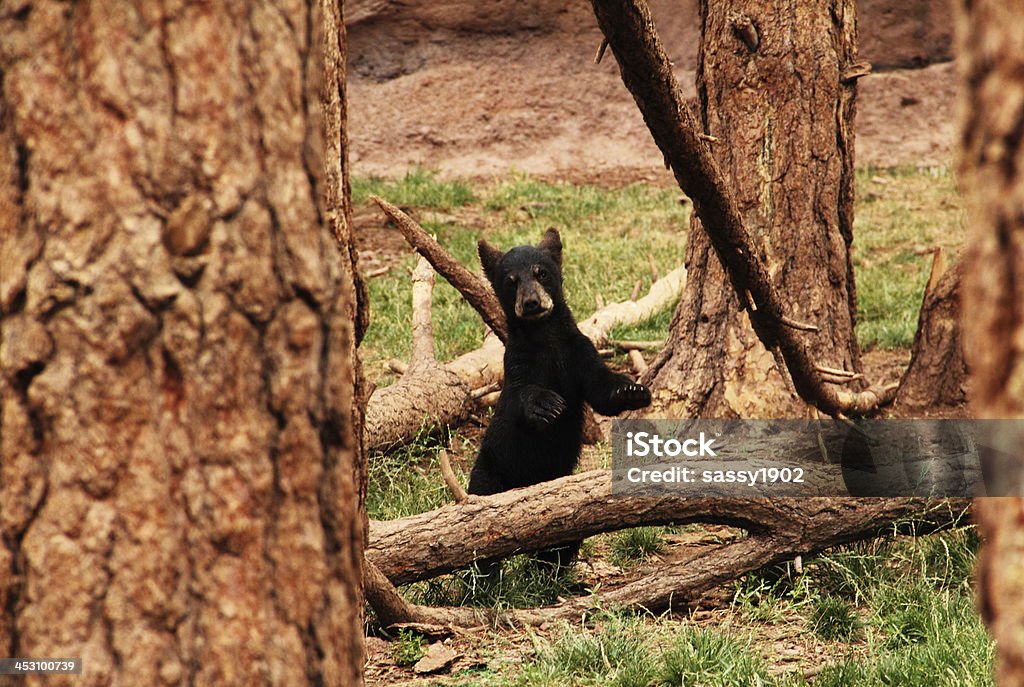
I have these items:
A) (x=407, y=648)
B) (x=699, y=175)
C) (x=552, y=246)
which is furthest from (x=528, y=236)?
(x=407, y=648)

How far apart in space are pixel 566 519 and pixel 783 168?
8.01 feet

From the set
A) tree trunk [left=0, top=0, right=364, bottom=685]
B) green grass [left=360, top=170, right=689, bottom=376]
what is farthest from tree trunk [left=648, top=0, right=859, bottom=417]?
tree trunk [left=0, top=0, right=364, bottom=685]

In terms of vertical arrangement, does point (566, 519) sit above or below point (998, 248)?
below

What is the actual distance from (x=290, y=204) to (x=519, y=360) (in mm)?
3934

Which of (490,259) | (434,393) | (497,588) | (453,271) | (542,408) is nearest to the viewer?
(497,588)

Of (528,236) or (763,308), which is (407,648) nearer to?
(763,308)

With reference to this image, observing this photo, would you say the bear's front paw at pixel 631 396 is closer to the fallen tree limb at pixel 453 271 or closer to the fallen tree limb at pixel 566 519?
the fallen tree limb at pixel 566 519

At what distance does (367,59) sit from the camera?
614 inches

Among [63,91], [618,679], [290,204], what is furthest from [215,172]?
[618,679]

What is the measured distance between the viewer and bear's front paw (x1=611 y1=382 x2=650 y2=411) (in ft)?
17.2

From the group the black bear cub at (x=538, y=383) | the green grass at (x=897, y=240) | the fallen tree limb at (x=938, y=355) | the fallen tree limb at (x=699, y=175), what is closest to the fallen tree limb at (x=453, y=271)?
the black bear cub at (x=538, y=383)

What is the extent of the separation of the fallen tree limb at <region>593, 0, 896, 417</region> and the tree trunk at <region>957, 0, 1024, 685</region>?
7.84ft

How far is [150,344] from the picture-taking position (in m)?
1.49

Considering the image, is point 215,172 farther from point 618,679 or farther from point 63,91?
point 618,679
